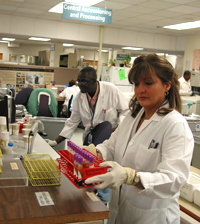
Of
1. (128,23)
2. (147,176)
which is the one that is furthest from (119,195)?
(128,23)

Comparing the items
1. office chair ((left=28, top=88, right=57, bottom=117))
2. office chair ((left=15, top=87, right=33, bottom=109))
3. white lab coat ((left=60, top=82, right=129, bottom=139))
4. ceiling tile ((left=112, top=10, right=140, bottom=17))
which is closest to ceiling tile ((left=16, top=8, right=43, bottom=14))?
ceiling tile ((left=112, top=10, right=140, bottom=17))

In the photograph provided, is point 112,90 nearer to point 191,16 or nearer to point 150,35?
point 191,16

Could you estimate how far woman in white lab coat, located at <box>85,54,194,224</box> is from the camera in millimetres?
1268

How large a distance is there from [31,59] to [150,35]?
9103mm

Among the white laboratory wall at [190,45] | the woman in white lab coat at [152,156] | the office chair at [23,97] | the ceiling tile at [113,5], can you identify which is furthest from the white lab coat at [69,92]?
the woman in white lab coat at [152,156]

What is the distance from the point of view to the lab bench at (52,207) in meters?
1.11

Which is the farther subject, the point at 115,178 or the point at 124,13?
the point at 124,13

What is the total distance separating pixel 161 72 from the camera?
1.43 meters

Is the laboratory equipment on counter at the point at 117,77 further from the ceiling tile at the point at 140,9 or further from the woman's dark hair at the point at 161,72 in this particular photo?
the woman's dark hair at the point at 161,72

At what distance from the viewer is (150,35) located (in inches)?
367

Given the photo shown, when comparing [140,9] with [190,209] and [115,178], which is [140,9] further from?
[115,178]

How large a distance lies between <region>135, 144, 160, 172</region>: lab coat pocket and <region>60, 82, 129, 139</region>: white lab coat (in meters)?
1.54

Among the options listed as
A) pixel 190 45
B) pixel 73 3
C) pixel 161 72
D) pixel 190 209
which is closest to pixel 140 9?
pixel 73 3

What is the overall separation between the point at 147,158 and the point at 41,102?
164 inches
